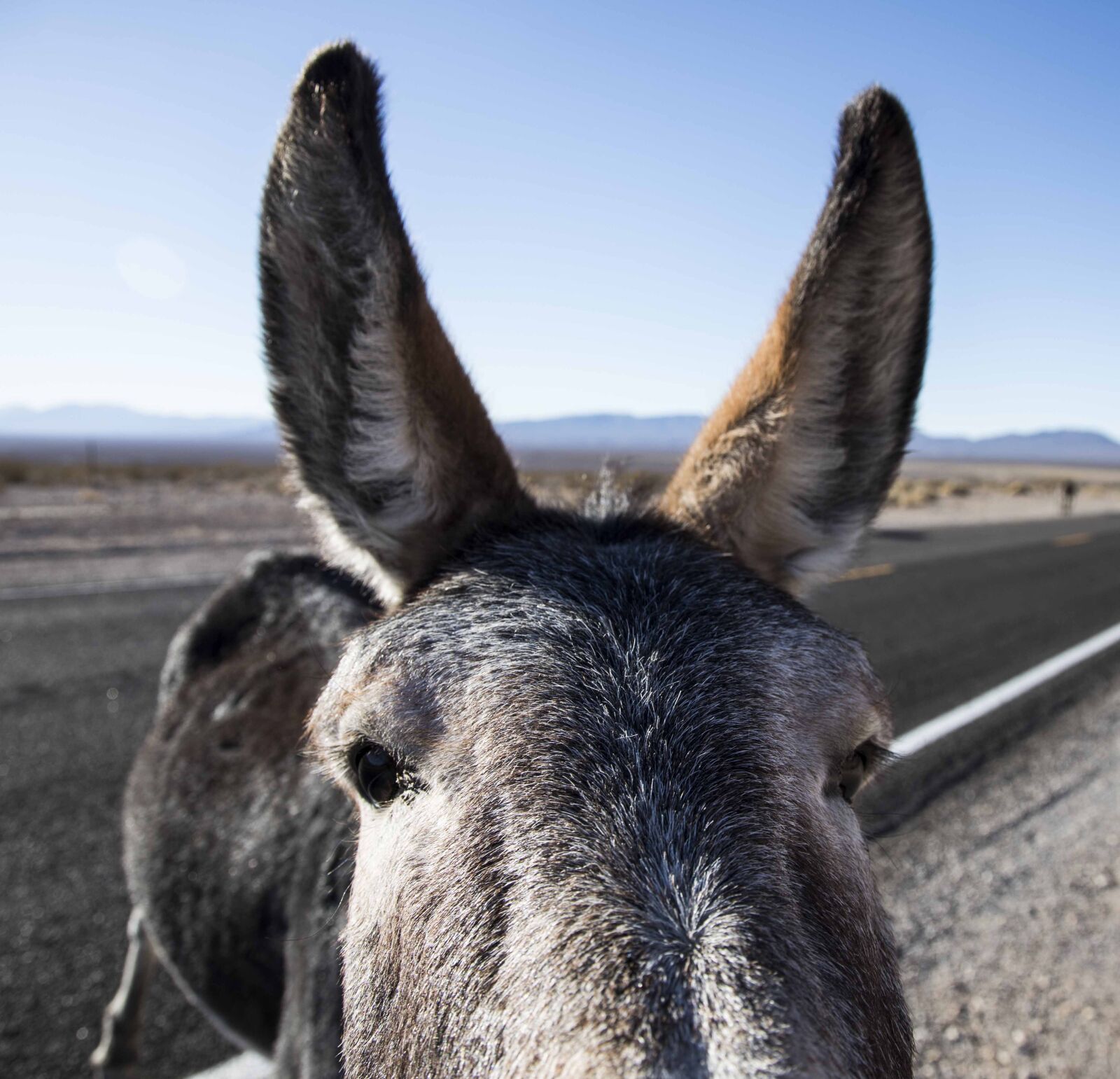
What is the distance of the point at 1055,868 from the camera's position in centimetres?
492

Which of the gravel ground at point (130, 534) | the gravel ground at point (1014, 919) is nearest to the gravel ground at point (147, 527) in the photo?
the gravel ground at point (130, 534)

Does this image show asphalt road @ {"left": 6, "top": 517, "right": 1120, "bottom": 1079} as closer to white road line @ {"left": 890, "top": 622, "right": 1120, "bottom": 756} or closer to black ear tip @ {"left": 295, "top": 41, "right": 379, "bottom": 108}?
white road line @ {"left": 890, "top": 622, "right": 1120, "bottom": 756}

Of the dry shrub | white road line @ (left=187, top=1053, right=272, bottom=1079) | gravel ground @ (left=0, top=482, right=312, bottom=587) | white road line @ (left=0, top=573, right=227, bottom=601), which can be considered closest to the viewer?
white road line @ (left=187, top=1053, right=272, bottom=1079)

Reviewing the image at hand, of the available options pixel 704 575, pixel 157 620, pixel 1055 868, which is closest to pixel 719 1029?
pixel 704 575

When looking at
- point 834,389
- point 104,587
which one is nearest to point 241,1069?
point 834,389

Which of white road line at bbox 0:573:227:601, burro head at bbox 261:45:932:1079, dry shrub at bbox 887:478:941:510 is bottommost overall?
dry shrub at bbox 887:478:941:510

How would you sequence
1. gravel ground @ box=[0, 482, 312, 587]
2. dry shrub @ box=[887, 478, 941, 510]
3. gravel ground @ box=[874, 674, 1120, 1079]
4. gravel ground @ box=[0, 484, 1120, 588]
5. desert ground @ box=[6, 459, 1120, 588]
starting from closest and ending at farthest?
gravel ground @ box=[874, 674, 1120, 1079], desert ground @ box=[6, 459, 1120, 588], gravel ground @ box=[0, 482, 312, 587], gravel ground @ box=[0, 484, 1120, 588], dry shrub @ box=[887, 478, 941, 510]

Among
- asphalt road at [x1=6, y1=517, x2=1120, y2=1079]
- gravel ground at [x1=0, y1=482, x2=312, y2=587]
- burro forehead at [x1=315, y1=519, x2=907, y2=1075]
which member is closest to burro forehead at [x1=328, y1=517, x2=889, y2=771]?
burro forehead at [x1=315, y1=519, x2=907, y2=1075]

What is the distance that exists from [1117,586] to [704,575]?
17.4m

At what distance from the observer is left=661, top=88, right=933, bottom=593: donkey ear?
7.25 ft

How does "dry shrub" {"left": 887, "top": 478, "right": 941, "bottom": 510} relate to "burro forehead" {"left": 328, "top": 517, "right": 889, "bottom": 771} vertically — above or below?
below

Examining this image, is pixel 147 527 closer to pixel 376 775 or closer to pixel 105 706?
pixel 105 706

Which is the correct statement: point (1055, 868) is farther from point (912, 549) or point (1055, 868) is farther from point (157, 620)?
point (912, 549)

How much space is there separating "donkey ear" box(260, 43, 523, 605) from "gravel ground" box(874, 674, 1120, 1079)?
3177 millimetres
